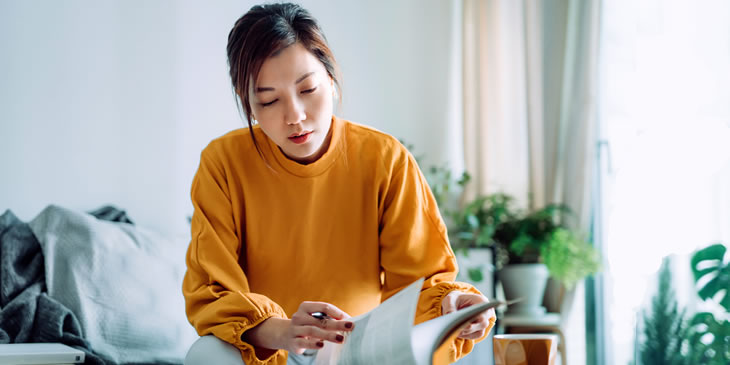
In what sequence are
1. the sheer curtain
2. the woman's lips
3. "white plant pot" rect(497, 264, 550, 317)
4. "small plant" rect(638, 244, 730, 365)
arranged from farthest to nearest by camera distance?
1. the sheer curtain
2. "white plant pot" rect(497, 264, 550, 317)
3. "small plant" rect(638, 244, 730, 365)
4. the woman's lips

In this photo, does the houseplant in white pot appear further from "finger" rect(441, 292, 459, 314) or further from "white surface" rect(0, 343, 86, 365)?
"white surface" rect(0, 343, 86, 365)

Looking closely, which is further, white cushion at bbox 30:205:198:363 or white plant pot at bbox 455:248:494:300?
white plant pot at bbox 455:248:494:300

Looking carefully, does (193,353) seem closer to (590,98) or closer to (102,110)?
(102,110)

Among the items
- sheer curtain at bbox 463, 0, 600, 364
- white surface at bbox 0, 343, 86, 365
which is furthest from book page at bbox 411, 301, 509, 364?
sheer curtain at bbox 463, 0, 600, 364

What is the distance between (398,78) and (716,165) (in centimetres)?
126

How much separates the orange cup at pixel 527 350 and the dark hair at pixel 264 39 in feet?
1.64

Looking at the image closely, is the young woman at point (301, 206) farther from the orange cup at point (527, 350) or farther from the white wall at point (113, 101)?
the white wall at point (113, 101)

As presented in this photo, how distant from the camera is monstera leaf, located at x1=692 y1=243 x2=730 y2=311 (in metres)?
1.90

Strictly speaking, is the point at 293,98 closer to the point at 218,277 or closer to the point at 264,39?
the point at 264,39

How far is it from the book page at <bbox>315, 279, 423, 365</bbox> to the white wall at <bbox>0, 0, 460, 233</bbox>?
4.69ft

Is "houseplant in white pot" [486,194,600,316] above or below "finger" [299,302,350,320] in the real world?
below

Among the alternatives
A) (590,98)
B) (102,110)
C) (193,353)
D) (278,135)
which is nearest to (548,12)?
(590,98)

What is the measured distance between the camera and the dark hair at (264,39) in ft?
2.98

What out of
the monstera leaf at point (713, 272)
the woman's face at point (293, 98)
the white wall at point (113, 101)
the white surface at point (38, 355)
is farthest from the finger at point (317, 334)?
the monstera leaf at point (713, 272)
